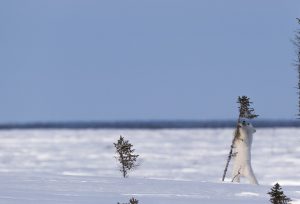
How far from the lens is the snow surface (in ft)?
31.6

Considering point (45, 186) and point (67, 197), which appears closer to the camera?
point (67, 197)

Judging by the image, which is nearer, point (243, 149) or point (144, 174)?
point (243, 149)

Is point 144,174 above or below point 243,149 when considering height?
below

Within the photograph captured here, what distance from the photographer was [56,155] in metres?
51.7

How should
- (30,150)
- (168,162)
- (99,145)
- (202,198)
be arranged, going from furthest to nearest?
(99,145) < (30,150) < (168,162) < (202,198)

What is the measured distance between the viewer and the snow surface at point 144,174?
9.62 m

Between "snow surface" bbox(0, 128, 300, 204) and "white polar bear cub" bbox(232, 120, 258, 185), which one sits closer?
"snow surface" bbox(0, 128, 300, 204)

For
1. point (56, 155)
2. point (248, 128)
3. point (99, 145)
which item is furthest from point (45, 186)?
point (99, 145)

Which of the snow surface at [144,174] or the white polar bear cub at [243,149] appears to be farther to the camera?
the white polar bear cub at [243,149]

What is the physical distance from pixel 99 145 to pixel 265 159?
19.9 m

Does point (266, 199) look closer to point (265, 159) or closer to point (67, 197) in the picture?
point (67, 197)

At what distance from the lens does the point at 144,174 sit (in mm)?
37750

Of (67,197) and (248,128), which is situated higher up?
(248,128)

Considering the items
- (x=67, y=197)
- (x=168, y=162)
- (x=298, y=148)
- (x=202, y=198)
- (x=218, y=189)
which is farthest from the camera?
(x=298, y=148)
